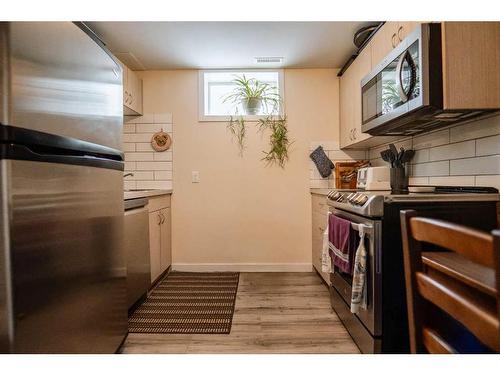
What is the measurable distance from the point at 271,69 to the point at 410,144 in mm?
1637

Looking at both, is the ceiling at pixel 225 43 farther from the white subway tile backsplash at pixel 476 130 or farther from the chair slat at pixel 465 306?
the chair slat at pixel 465 306

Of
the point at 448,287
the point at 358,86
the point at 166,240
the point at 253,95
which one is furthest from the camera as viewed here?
the point at 253,95

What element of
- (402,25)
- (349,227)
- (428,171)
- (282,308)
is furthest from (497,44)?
(282,308)

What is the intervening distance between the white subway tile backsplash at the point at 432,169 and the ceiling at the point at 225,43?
3.85 ft

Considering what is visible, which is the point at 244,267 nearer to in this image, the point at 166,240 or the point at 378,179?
the point at 166,240

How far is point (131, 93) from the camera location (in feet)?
10.1

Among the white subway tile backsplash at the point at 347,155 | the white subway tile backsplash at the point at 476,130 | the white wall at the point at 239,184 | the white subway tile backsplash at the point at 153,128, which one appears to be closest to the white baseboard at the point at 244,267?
the white wall at the point at 239,184

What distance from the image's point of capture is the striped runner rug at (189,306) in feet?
6.72

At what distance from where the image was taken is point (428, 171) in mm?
2162

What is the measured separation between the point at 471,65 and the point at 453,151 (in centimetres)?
60

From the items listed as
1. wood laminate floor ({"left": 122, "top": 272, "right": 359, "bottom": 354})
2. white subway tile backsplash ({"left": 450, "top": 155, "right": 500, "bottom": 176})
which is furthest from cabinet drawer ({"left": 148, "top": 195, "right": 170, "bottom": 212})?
white subway tile backsplash ({"left": 450, "top": 155, "right": 500, "bottom": 176})

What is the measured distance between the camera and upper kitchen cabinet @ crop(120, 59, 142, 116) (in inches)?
117

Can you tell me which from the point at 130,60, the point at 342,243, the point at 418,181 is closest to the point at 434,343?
the point at 342,243

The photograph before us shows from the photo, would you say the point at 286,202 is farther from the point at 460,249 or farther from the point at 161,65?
the point at 460,249
